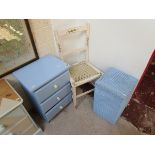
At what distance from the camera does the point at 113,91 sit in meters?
1.38

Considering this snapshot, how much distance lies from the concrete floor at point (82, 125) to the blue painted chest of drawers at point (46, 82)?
144 mm

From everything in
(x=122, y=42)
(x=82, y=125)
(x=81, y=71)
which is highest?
(x=122, y=42)

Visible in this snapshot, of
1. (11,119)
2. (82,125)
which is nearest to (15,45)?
(11,119)

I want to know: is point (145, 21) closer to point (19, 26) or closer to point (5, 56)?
point (19, 26)

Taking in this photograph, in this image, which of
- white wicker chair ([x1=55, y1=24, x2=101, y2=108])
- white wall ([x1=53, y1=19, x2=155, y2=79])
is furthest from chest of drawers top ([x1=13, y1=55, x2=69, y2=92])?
white wall ([x1=53, y1=19, x2=155, y2=79])

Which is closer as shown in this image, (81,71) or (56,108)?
(56,108)

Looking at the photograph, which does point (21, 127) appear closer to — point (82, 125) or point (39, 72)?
point (39, 72)

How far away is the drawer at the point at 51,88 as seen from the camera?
1303 millimetres

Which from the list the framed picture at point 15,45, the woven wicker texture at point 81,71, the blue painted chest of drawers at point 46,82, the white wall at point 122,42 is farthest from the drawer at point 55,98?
the white wall at point 122,42

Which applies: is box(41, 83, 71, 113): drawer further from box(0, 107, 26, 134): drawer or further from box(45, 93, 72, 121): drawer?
box(0, 107, 26, 134): drawer

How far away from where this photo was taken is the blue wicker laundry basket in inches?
54.6

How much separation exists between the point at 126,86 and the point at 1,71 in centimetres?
120

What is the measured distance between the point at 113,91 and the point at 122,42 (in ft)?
1.65
